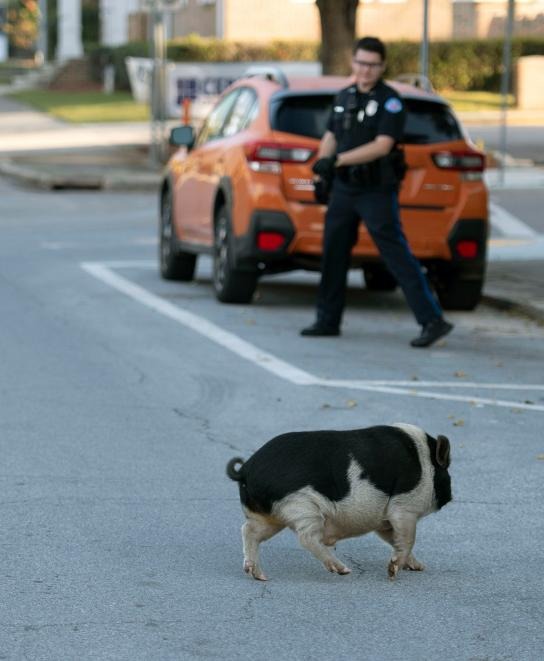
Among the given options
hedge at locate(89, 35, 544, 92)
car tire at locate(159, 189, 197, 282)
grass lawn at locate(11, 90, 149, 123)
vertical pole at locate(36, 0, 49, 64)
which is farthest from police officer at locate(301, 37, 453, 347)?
vertical pole at locate(36, 0, 49, 64)

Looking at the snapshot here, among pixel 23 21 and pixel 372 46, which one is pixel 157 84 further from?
pixel 23 21

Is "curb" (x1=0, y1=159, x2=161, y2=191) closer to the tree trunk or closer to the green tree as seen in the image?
the tree trunk

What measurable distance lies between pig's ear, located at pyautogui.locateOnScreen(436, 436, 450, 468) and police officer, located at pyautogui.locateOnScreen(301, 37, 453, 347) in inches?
214

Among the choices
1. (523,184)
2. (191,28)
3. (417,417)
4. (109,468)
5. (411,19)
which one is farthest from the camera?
(191,28)

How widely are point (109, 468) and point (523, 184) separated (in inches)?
748

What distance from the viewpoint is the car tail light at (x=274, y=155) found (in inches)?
487

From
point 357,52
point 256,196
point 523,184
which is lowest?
point 523,184

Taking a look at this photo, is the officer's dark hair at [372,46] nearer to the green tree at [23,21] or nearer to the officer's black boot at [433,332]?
the officer's black boot at [433,332]

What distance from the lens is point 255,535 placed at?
215 inches

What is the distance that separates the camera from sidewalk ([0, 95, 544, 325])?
561 inches

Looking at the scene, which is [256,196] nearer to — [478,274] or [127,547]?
[478,274]

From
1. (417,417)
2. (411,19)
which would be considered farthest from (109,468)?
(411,19)

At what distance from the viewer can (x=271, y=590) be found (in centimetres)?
545

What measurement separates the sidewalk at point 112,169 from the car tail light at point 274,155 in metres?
2.08
